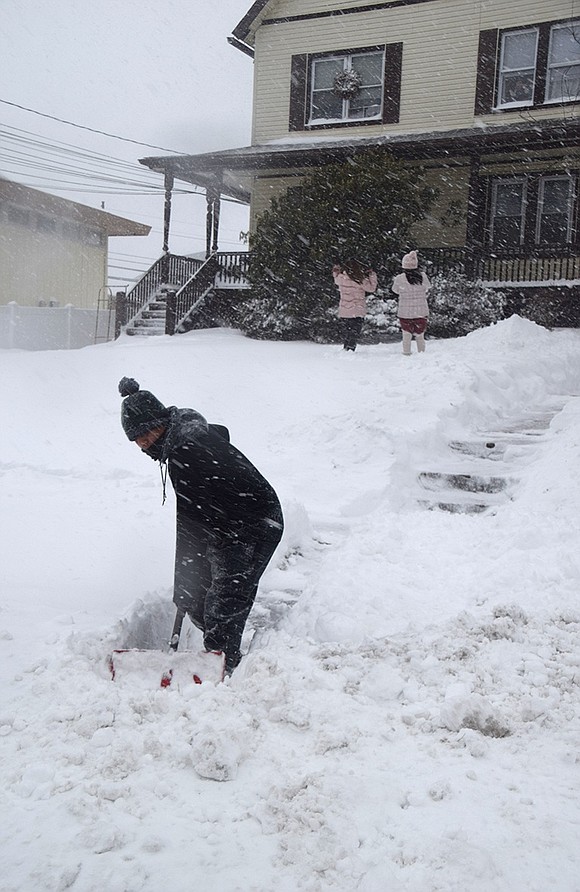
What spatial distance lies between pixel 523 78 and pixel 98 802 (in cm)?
1644

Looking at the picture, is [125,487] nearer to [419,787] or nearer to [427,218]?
[419,787]

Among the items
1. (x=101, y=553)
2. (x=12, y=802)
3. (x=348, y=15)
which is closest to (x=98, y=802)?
(x=12, y=802)

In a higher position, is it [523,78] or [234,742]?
[523,78]

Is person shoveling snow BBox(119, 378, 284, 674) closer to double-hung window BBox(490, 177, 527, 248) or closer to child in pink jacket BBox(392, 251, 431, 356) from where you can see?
child in pink jacket BBox(392, 251, 431, 356)

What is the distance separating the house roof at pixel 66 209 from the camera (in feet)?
73.7

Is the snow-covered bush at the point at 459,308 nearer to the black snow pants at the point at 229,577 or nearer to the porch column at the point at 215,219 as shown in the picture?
the porch column at the point at 215,219

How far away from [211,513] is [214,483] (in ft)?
0.59

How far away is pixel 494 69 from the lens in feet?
50.8

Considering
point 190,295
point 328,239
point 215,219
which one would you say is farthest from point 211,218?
point 328,239

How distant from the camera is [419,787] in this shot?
2590 mm

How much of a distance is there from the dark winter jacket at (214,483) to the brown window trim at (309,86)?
590 inches

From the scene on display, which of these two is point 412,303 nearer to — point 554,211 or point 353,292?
point 353,292

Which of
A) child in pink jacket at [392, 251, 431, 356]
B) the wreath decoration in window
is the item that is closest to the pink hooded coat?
child in pink jacket at [392, 251, 431, 356]

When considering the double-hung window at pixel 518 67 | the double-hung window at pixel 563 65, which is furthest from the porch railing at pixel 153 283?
the double-hung window at pixel 563 65
